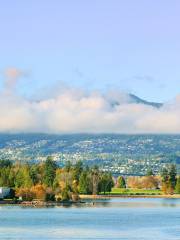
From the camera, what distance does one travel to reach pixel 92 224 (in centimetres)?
12888

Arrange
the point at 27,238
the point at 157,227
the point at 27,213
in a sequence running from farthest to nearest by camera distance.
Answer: the point at 27,213 → the point at 157,227 → the point at 27,238

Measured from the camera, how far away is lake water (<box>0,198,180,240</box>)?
360ft

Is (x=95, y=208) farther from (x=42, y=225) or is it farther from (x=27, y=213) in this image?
(x=42, y=225)

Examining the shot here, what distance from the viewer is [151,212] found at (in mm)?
164125

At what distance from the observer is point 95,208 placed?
6841 inches

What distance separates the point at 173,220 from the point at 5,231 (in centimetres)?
3686

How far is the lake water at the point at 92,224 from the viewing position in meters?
110

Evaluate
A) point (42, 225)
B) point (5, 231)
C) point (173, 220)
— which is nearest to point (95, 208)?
point (173, 220)

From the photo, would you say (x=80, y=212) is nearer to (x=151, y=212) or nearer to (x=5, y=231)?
(x=151, y=212)

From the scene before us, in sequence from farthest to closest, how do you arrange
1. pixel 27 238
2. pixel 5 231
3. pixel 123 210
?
pixel 123 210 < pixel 5 231 < pixel 27 238

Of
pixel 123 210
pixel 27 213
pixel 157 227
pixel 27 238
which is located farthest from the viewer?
pixel 123 210

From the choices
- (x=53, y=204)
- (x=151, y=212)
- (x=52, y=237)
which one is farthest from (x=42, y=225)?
(x=53, y=204)

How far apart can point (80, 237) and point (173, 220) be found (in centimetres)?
3792

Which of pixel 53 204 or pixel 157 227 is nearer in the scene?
pixel 157 227
